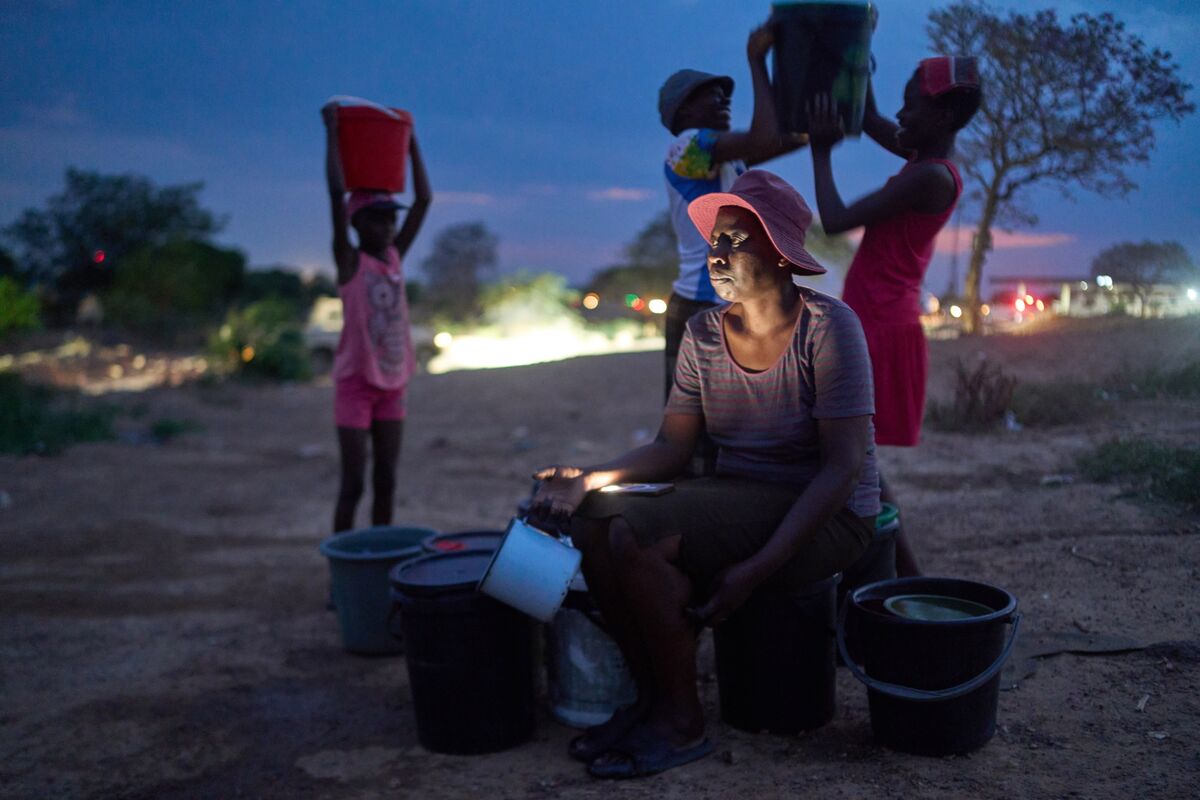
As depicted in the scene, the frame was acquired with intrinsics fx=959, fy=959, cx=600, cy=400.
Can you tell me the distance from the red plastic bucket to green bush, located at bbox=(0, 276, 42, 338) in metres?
14.3

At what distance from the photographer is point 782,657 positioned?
9.56ft

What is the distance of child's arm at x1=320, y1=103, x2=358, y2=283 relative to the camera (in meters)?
4.50

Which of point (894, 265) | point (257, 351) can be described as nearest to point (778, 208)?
point (894, 265)

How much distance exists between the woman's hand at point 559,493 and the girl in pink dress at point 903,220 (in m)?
1.17

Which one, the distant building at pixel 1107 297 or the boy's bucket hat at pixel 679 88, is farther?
the distant building at pixel 1107 297

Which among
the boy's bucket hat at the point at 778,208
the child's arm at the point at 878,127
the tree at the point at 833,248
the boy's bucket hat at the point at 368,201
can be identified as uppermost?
the tree at the point at 833,248

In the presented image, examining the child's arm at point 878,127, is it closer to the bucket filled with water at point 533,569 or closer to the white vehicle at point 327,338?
the bucket filled with water at point 533,569

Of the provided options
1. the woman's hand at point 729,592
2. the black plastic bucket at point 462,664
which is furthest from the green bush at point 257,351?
the woman's hand at point 729,592

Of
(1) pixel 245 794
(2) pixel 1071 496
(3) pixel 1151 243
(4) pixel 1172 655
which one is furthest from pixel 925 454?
(1) pixel 245 794

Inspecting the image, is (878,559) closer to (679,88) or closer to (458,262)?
(679,88)

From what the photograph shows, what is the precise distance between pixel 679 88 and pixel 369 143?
1676 millimetres

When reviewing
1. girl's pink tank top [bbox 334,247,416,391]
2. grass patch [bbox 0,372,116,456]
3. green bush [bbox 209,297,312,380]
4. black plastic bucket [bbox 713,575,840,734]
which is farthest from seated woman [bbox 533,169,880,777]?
green bush [bbox 209,297,312,380]

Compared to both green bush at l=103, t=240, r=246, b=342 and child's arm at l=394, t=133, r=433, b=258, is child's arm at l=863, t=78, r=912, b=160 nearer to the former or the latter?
child's arm at l=394, t=133, r=433, b=258

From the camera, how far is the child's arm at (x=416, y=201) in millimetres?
4938
